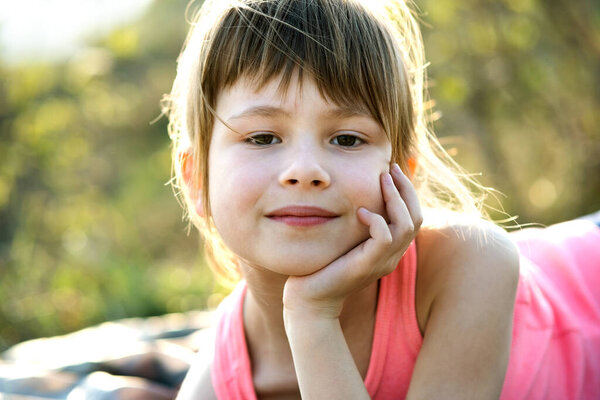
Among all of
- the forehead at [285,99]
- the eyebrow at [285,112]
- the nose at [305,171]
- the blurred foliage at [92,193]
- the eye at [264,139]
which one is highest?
the forehead at [285,99]

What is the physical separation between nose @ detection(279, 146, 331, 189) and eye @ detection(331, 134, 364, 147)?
10cm

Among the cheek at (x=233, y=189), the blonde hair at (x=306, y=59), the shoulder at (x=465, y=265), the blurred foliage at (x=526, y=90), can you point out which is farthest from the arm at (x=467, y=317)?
the blurred foliage at (x=526, y=90)

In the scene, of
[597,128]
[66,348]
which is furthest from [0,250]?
[597,128]

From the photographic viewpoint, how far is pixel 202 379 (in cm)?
236

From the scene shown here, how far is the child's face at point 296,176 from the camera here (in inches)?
68.7

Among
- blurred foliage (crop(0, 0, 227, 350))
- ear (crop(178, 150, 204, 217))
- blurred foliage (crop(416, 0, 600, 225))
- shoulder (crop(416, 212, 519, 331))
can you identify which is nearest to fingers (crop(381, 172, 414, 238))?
shoulder (crop(416, 212, 519, 331))

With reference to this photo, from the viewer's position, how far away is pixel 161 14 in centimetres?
883

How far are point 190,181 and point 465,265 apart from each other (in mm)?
958

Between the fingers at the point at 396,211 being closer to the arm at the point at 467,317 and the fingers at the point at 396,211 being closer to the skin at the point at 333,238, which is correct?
the skin at the point at 333,238

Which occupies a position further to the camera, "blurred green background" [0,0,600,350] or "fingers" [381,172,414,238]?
"blurred green background" [0,0,600,350]

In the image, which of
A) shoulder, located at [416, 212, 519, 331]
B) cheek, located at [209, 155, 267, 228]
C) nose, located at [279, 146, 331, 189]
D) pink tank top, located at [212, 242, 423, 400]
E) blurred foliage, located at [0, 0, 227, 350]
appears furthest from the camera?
blurred foliage, located at [0, 0, 227, 350]

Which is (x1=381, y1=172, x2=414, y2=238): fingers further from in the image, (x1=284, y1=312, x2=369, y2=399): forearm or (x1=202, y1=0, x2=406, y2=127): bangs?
(x1=284, y1=312, x2=369, y2=399): forearm

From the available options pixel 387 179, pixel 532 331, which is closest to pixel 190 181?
pixel 387 179

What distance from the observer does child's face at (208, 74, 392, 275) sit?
1.75 meters
